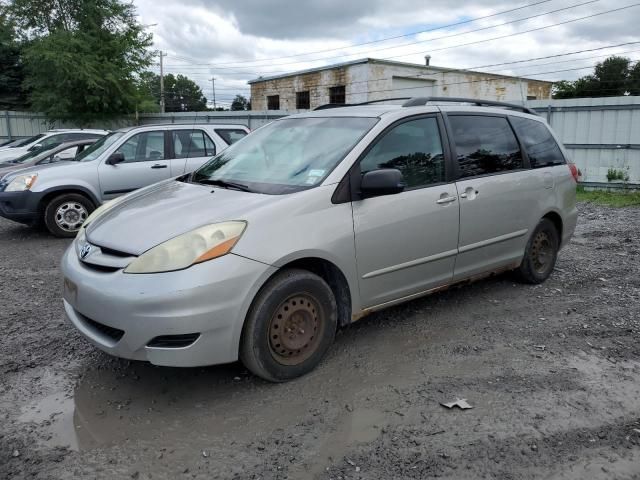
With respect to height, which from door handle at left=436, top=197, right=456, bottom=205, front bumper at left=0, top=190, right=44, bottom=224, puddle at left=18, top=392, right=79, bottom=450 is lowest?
puddle at left=18, top=392, right=79, bottom=450

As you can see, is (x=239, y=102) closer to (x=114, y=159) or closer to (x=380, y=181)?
(x=114, y=159)

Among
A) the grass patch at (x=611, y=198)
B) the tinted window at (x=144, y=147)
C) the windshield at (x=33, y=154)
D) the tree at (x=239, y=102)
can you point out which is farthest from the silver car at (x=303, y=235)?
the tree at (x=239, y=102)

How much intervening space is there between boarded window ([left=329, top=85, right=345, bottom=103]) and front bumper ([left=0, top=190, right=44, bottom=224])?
20.9 meters

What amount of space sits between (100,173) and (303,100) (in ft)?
73.7

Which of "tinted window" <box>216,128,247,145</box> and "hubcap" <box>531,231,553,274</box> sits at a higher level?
"tinted window" <box>216,128,247,145</box>

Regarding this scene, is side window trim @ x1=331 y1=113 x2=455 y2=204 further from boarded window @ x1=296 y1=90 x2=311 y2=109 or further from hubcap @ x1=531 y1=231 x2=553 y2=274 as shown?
boarded window @ x1=296 y1=90 x2=311 y2=109

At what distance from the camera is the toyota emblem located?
3418 mm

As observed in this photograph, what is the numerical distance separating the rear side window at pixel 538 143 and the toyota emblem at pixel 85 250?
3.86 m

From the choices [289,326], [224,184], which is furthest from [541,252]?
[224,184]

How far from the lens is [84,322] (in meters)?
3.37

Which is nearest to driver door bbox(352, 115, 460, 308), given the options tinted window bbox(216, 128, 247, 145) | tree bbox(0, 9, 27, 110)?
tinted window bbox(216, 128, 247, 145)

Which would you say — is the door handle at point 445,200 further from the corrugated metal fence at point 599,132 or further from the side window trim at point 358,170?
the corrugated metal fence at point 599,132

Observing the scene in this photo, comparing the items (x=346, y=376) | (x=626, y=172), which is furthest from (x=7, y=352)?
(x=626, y=172)

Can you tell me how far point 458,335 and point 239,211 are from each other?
2089mm
